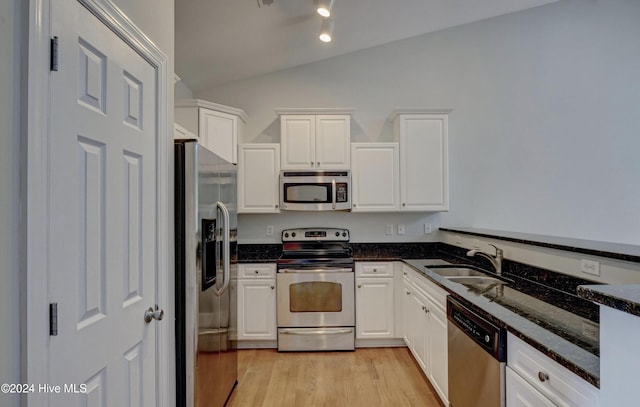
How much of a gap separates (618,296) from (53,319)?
4.98 ft

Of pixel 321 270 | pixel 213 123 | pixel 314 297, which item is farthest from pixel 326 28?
pixel 314 297

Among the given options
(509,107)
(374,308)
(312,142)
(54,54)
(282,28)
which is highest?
(282,28)

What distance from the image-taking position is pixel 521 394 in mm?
1283

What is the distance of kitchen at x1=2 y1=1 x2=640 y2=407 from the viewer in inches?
140

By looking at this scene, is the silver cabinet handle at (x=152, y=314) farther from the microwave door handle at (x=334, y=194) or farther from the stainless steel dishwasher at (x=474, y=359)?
the microwave door handle at (x=334, y=194)

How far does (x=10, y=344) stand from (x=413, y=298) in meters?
2.58

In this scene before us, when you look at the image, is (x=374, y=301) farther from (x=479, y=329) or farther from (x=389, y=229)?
(x=479, y=329)

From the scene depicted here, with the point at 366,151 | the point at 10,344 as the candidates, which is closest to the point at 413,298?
the point at 366,151

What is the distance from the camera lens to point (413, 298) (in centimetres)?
275

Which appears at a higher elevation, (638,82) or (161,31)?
(638,82)

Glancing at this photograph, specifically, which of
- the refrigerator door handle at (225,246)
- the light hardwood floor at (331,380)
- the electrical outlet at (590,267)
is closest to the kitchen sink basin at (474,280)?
the electrical outlet at (590,267)

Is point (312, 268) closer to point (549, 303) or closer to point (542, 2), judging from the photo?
point (549, 303)

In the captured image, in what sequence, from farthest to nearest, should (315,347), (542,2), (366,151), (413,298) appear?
1. (542,2)
2. (366,151)
3. (315,347)
4. (413,298)

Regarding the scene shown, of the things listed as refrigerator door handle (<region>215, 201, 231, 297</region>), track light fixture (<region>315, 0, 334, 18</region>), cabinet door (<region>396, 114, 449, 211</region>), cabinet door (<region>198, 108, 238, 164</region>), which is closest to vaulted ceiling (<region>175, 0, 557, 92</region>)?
track light fixture (<region>315, 0, 334, 18</region>)
